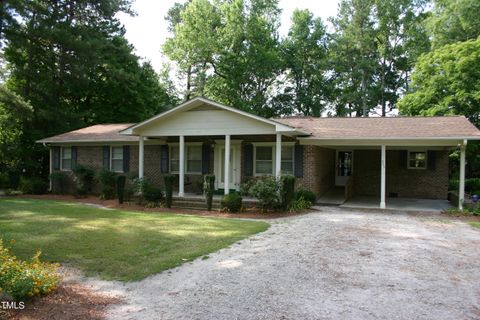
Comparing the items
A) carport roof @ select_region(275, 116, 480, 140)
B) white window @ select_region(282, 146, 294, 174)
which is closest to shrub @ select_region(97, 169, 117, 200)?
white window @ select_region(282, 146, 294, 174)

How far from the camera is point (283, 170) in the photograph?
15758 mm

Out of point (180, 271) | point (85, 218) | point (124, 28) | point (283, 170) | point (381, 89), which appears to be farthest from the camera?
point (381, 89)

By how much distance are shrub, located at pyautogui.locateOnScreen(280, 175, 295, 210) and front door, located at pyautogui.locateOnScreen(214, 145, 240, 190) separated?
11.5ft

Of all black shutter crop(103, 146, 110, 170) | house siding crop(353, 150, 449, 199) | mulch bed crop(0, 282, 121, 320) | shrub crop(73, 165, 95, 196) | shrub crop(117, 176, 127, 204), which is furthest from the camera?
black shutter crop(103, 146, 110, 170)

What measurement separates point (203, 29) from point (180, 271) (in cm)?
3261

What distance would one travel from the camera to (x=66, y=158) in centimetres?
2031

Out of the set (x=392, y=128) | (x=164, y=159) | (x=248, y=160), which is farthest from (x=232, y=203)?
(x=392, y=128)

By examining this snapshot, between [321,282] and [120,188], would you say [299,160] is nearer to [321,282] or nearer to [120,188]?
[120,188]

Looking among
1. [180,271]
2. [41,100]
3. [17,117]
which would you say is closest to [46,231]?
[180,271]

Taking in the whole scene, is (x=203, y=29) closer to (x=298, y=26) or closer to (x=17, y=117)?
(x=298, y=26)

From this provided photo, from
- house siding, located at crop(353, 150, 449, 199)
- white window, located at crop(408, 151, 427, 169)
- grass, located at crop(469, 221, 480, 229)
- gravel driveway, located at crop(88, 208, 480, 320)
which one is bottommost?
gravel driveway, located at crop(88, 208, 480, 320)

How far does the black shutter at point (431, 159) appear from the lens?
17.1m

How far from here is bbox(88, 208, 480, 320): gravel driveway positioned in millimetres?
4590

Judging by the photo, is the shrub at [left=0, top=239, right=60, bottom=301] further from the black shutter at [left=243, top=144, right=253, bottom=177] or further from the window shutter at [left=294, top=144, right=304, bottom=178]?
the black shutter at [left=243, top=144, right=253, bottom=177]
